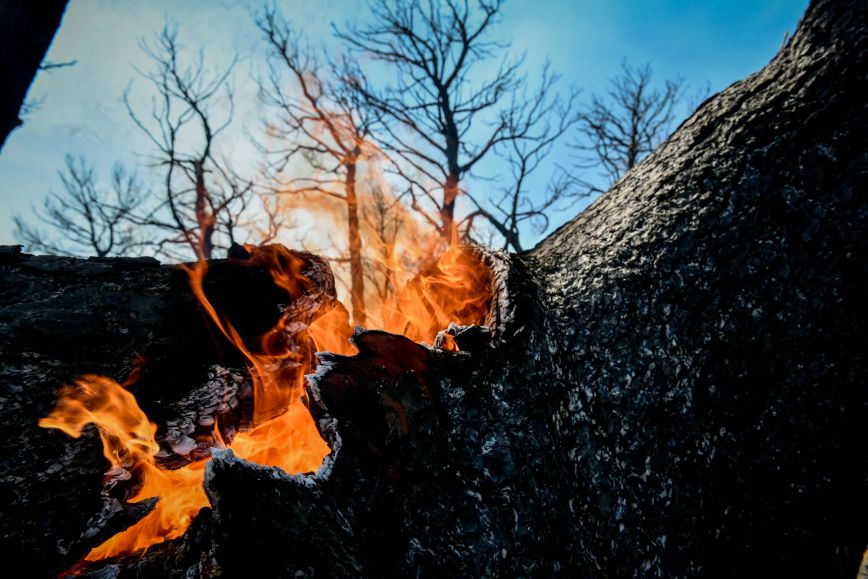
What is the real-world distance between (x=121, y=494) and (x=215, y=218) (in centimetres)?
1454

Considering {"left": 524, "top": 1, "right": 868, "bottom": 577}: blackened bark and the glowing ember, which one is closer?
{"left": 524, "top": 1, "right": 868, "bottom": 577}: blackened bark

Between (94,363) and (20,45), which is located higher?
(20,45)

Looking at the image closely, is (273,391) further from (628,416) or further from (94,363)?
(628,416)

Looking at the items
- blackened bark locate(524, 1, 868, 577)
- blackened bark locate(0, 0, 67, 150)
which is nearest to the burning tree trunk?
blackened bark locate(524, 1, 868, 577)

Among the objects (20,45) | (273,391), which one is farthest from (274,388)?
(20,45)

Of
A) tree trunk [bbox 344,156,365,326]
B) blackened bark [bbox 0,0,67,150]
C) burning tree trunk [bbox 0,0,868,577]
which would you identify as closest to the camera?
burning tree trunk [bbox 0,0,868,577]

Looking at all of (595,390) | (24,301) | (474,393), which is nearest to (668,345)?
(595,390)

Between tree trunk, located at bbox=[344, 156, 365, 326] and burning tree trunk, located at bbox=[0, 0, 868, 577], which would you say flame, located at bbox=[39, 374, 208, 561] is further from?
tree trunk, located at bbox=[344, 156, 365, 326]

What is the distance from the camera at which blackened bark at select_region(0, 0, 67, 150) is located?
9.04 ft

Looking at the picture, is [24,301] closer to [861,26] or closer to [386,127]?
[861,26]

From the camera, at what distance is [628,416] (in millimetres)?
1242

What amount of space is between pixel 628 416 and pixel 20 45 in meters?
4.63

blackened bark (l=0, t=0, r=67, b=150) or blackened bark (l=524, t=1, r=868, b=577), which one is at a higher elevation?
blackened bark (l=0, t=0, r=67, b=150)

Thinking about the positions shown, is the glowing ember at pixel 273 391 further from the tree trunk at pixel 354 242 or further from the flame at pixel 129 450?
the tree trunk at pixel 354 242
